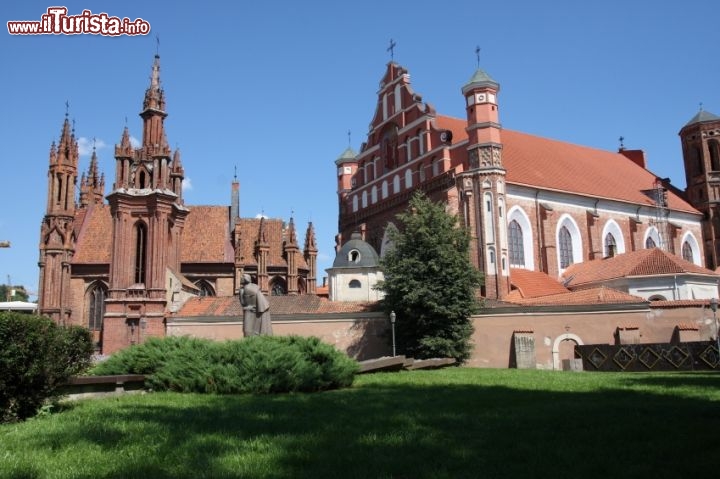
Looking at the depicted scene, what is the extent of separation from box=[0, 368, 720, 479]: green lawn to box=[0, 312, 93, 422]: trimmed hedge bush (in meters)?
0.57

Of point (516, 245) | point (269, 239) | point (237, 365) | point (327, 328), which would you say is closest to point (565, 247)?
point (516, 245)

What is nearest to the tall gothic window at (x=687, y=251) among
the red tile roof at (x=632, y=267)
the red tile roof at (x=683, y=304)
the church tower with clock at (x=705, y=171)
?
the church tower with clock at (x=705, y=171)

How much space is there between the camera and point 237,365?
14.3 meters

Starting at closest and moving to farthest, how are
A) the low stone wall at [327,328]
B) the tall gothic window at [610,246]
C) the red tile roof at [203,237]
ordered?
the low stone wall at [327,328], the tall gothic window at [610,246], the red tile roof at [203,237]

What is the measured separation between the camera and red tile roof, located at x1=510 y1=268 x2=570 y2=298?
35656 millimetres

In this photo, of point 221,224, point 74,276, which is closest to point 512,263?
point 221,224

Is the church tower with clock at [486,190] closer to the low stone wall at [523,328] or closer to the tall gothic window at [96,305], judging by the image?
the low stone wall at [523,328]

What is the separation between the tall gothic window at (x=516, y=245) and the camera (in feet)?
127

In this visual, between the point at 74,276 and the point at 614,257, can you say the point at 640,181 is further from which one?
the point at 74,276

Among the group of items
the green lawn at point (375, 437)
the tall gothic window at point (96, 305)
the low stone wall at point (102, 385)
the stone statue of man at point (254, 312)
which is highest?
the tall gothic window at point (96, 305)

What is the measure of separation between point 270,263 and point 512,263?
60.0ft

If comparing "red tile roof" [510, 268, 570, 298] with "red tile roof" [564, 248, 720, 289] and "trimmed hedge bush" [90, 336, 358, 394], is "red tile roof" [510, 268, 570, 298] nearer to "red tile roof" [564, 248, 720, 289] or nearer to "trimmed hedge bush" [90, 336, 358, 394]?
"red tile roof" [564, 248, 720, 289]

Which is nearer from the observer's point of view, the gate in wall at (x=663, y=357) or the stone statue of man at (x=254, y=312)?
the stone statue of man at (x=254, y=312)

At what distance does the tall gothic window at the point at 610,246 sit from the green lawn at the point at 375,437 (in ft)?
102
